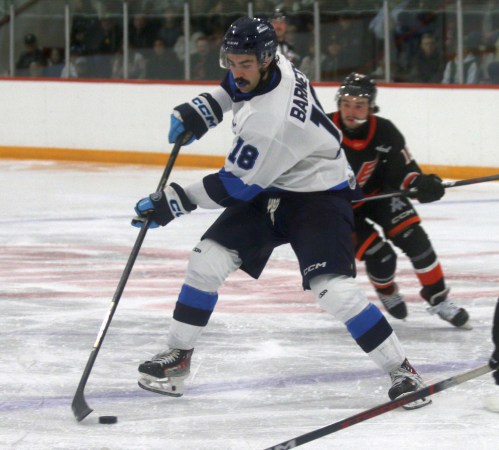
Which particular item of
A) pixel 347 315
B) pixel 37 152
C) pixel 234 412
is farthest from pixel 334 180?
pixel 37 152

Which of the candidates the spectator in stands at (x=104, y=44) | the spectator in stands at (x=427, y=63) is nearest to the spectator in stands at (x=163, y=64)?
the spectator in stands at (x=104, y=44)

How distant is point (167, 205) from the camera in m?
3.62

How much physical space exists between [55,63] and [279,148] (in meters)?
7.77

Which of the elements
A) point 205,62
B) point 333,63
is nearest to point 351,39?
point 333,63

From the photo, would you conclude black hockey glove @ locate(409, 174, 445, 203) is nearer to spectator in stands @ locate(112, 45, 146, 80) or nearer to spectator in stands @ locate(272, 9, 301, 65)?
spectator in stands @ locate(272, 9, 301, 65)

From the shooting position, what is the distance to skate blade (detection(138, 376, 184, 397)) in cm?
362

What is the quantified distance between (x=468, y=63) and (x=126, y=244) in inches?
140

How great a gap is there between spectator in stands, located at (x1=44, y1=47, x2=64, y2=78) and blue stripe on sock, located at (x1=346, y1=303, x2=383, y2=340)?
7.80 m

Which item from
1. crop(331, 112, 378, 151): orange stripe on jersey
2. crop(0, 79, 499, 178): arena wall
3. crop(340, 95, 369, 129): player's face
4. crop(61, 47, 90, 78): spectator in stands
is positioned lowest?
crop(0, 79, 499, 178): arena wall

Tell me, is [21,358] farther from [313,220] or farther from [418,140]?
[418,140]

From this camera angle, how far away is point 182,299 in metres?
3.65

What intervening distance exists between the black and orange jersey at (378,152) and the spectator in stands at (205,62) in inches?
227

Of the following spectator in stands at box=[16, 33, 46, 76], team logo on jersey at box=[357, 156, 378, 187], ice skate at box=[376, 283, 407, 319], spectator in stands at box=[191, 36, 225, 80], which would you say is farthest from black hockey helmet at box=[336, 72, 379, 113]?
spectator in stands at box=[16, 33, 46, 76]

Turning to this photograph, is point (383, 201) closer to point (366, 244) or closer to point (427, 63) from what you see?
point (366, 244)
